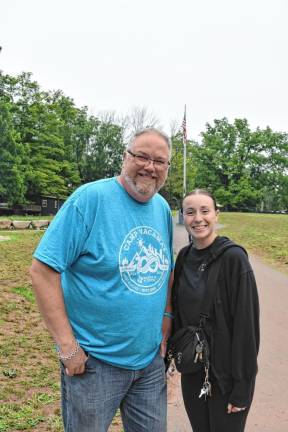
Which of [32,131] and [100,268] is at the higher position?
[32,131]

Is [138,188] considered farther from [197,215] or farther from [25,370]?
[25,370]

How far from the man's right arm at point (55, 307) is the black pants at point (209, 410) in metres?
0.74

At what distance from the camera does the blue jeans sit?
7.11 feet

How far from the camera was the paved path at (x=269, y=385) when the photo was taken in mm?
3699

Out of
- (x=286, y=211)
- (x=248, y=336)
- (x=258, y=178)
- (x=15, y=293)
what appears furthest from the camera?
(x=286, y=211)

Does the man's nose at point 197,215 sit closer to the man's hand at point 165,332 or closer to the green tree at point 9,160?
the man's hand at point 165,332

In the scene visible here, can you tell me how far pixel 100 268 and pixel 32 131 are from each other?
3935 centimetres

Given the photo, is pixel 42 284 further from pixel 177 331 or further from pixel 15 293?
pixel 15 293

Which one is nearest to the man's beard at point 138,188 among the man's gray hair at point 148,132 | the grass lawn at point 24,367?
the man's gray hair at point 148,132

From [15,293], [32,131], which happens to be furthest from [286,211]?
[15,293]

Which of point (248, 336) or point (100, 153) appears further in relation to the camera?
point (100, 153)

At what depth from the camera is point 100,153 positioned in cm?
4866

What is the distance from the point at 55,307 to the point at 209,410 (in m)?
1.07

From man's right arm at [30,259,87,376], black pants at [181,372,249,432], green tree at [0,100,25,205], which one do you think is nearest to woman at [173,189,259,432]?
black pants at [181,372,249,432]
